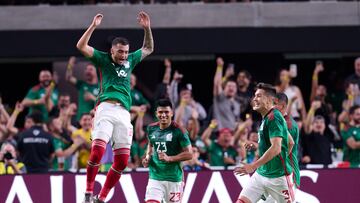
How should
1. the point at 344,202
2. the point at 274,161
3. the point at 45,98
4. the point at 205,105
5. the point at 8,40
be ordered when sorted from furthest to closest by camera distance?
the point at 205,105 → the point at 8,40 → the point at 45,98 → the point at 344,202 → the point at 274,161

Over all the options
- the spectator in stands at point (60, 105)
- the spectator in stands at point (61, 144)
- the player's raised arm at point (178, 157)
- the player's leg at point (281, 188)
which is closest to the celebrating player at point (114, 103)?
the player's raised arm at point (178, 157)

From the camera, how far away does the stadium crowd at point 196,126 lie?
20.8 metres

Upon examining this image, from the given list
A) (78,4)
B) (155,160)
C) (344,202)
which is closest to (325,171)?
(344,202)

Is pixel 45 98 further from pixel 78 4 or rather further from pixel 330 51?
pixel 330 51

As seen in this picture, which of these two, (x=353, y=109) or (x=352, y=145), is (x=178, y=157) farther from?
(x=353, y=109)

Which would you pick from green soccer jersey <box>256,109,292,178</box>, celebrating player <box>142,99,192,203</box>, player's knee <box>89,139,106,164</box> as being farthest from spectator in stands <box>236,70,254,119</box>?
player's knee <box>89,139,106,164</box>

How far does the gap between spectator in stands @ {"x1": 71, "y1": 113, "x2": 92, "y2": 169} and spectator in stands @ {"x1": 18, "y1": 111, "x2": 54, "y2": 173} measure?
29.1 inches

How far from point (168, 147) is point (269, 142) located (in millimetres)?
2368

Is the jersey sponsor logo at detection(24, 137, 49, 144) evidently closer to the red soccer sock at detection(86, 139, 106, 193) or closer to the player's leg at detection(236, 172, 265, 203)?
the red soccer sock at detection(86, 139, 106, 193)

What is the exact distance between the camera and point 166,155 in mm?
17344

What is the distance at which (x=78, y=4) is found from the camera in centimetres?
2603

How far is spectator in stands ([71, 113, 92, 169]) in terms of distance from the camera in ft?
69.7

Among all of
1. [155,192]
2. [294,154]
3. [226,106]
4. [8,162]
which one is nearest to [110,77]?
[155,192]

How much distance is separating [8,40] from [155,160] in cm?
880
